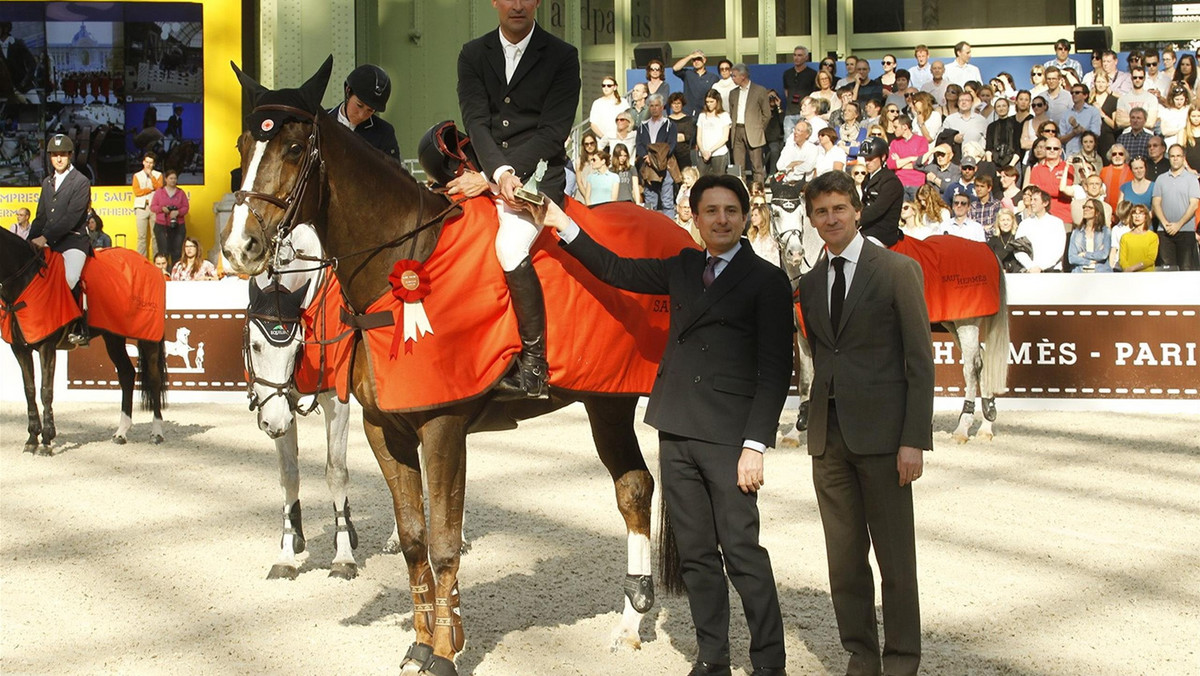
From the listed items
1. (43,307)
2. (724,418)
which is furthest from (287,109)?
(43,307)

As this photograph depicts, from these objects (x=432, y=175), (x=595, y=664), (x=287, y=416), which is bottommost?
(x=595, y=664)

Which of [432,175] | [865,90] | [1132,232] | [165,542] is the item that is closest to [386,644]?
[432,175]

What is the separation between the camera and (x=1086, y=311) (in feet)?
47.1

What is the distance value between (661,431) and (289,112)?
1954 millimetres

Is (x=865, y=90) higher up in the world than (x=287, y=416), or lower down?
higher up

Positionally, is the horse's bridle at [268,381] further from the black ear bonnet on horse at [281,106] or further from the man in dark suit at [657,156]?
the man in dark suit at [657,156]

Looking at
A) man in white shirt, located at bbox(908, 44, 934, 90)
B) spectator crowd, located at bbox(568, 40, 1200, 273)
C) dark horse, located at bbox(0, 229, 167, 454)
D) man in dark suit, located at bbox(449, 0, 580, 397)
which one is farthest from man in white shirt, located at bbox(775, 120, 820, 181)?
man in dark suit, located at bbox(449, 0, 580, 397)

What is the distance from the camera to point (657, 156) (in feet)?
62.0

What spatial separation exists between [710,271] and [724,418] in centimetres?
62

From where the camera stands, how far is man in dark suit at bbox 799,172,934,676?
5.23 meters

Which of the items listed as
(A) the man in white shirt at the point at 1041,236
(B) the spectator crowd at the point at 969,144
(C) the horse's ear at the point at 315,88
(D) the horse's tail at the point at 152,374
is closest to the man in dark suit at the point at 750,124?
(B) the spectator crowd at the point at 969,144

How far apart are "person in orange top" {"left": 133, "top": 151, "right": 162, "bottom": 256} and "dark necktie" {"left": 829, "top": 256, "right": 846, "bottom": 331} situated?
1824 centimetres

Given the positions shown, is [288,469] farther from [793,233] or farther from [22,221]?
[22,221]

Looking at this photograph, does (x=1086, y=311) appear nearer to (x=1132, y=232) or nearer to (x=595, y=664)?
(x=1132, y=232)
